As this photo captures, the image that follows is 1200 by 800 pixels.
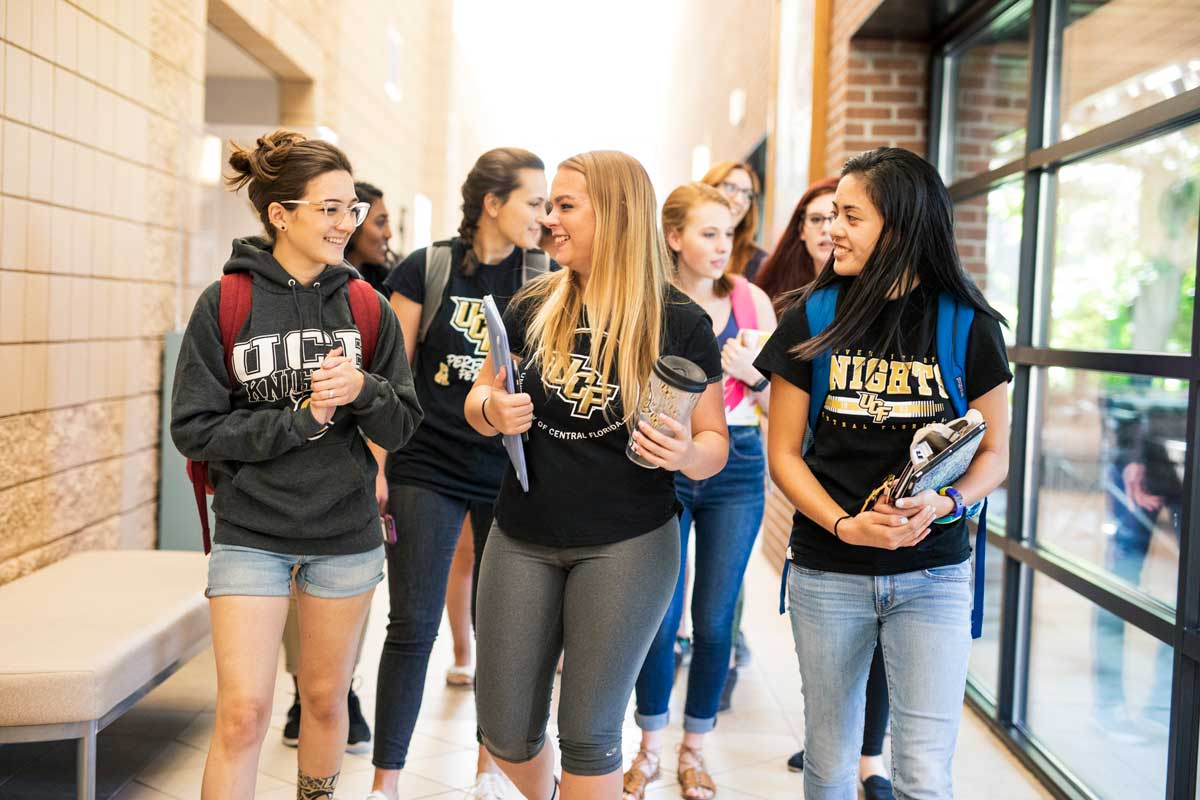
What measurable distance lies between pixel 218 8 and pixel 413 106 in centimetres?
780

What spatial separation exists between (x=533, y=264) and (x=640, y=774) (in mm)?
1422

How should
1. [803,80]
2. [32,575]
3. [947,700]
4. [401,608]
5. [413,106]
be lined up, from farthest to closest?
[413,106] < [803,80] < [32,575] < [401,608] < [947,700]

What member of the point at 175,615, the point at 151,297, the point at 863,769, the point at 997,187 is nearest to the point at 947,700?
the point at 863,769

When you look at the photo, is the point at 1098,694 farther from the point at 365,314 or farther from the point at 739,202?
the point at 365,314

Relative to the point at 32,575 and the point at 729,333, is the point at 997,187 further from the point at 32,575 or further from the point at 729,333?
the point at 32,575

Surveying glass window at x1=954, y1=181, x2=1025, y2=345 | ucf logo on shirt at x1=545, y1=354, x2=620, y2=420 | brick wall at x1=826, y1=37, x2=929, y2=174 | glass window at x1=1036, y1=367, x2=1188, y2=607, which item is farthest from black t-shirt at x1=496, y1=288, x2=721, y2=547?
brick wall at x1=826, y1=37, x2=929, y2=174

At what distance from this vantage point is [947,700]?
6.75ft

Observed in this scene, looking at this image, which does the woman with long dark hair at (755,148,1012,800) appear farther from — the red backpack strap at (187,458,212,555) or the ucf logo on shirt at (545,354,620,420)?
the red backpack strap at (187,458,212,555)

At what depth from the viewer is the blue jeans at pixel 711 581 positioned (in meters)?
3.07

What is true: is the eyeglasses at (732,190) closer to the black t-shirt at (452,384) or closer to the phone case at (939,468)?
the black t-shirt at (452,384)

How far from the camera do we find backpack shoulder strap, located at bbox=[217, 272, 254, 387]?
7.48ft

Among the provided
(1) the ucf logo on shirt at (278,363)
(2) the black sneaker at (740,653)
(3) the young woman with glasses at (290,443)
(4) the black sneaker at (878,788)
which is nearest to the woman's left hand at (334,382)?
(3) the young woman with glasses at (290,443)

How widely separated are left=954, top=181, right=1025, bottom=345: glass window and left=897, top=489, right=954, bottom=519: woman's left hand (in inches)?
80.2

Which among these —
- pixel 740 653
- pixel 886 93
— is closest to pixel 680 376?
pixel 740 653
